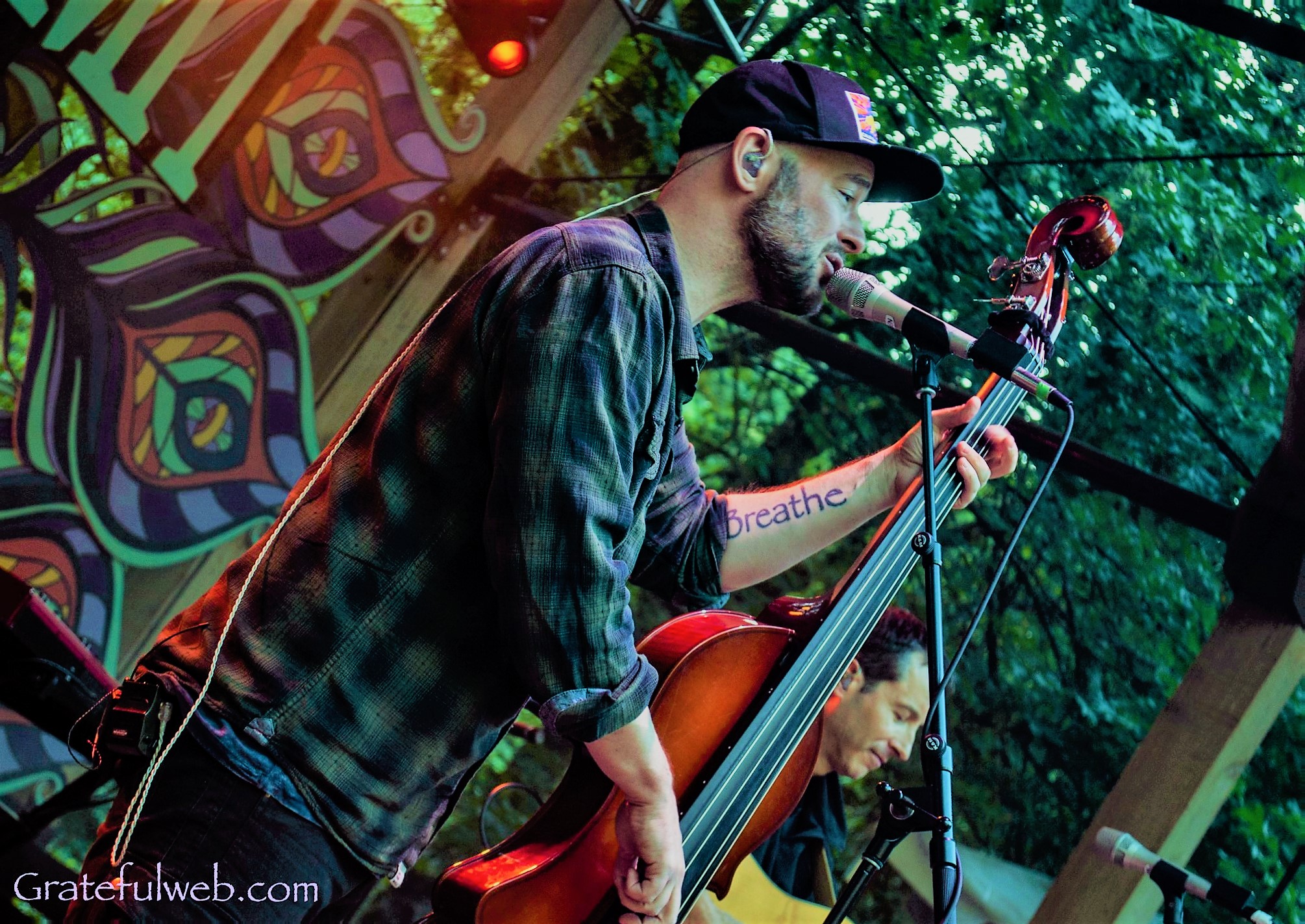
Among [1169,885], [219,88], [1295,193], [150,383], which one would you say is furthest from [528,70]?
[1169,885]

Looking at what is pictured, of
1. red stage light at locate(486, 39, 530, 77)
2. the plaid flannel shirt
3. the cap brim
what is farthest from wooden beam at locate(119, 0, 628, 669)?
the plaid flannel shirt

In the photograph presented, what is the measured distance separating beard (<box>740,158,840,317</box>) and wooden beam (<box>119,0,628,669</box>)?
9.26ft

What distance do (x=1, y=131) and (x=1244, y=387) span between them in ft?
14.7

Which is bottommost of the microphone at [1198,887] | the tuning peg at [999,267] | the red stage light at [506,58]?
the microphone at [1198,887]

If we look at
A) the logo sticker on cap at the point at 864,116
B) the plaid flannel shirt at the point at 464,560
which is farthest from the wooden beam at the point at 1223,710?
the plaid flannel shirt at the point at 464,560

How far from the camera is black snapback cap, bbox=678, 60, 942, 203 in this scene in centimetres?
171

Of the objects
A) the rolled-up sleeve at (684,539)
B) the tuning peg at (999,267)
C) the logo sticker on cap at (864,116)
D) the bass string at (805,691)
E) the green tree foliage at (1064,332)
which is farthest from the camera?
the green tree foliage at (1064,332)

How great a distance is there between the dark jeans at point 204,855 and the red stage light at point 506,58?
3515 mm

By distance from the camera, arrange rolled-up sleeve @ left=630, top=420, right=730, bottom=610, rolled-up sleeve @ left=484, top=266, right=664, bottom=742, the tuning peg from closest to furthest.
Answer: rolled-up sleeve @ left=484, top=266, right=664, bottom=742, rolled-up sleeve @ left=630, top=420, right=730, bottom=610, the tuning peg

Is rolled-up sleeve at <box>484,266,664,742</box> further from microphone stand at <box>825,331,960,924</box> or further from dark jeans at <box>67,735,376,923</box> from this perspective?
microphone stand at <box>825,331,960,924</box>

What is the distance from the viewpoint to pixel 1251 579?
3.64m

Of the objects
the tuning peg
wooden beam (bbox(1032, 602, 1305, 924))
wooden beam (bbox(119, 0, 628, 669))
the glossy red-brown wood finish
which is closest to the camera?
the glossy red-brown wood finish

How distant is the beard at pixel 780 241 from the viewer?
1679 millimetres

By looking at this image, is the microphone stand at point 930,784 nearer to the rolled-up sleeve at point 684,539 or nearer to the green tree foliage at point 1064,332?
the rolled-up sleeve at point 684,539
